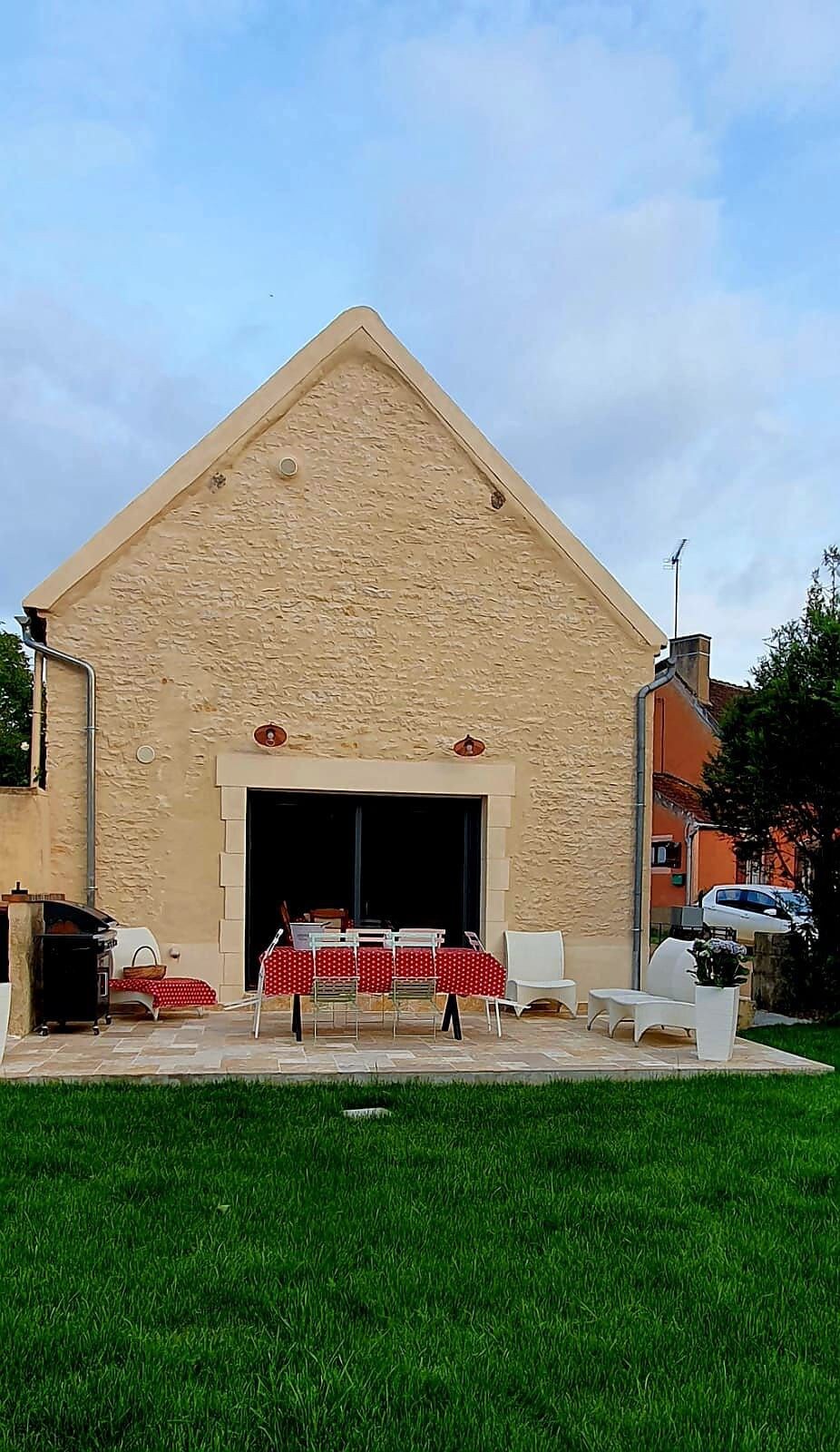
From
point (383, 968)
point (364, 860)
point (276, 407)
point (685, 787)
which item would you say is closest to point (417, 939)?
point (383, 968)

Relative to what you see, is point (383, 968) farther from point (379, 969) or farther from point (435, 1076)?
point (435, 1076)

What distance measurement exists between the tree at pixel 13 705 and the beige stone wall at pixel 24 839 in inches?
907

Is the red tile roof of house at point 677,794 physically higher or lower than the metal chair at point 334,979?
higher

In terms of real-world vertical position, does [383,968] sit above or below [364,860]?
below

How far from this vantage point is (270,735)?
475 inches

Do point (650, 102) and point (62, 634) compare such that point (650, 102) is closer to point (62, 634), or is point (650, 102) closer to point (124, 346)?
point (62, 634)

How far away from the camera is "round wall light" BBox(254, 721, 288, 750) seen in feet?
39.5

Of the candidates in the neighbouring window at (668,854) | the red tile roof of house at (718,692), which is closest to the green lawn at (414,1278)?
the neighbouring window at (668,854)

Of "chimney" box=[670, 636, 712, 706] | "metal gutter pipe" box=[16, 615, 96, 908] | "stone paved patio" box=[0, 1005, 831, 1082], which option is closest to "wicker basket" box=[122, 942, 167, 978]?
"stone paved patio" box=[0, 1005, 831, 1082]

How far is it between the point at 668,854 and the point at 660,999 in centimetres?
1339

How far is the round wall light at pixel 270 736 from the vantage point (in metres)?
12.0

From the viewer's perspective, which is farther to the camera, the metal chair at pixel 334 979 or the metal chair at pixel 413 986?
the metal chair at pixel 413 986

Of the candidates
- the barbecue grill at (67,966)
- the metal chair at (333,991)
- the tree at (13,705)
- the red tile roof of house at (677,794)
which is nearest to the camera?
the metal chair at (333,991)

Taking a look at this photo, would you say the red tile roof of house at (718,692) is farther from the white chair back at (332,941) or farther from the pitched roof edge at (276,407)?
the white chair back at (332,941)
